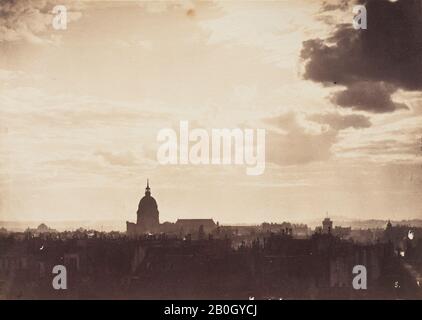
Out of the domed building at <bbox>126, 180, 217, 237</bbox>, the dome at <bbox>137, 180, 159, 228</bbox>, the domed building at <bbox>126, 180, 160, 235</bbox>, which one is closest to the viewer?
the dome at <bbox>137, 180, 159, 228</bbox>

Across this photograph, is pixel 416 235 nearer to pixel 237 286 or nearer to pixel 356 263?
pixel 356 263

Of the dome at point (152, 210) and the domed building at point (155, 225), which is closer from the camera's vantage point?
the dome at point (152, 210)

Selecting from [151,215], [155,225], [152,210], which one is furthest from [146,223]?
[152,210]

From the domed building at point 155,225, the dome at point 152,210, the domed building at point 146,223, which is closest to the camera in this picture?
the dome at point 152,210

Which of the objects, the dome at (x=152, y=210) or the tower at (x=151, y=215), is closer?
the dome at (x=152, y=210)

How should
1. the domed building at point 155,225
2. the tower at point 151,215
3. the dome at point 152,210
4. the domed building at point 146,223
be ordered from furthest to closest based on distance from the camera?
the domed building at point 155,225 < the domed building at point 146,223 < the tower at point 151,215 < the dome at point 152,210

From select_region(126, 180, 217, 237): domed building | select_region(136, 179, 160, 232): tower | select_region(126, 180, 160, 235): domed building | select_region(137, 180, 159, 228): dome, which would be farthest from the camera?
select_region(126, 180, 217, 237): domed building

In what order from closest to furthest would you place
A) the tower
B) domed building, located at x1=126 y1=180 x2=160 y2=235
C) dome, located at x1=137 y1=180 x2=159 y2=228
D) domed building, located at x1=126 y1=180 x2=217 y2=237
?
1. dome, located at x1=137 y1=180 x2=159 y2=228
2. the tower
3. domed building, located at x1=126 y1=180 x2=160 y2=235
4. domed building, located at x1=126 y1=180 x2=217 y2=237

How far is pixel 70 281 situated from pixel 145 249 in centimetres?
425

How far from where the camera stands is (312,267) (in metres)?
20.1

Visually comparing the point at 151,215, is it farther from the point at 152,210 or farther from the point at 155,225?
the point at 152,210

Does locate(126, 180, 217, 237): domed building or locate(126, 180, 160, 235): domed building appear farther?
locate(126, 180, 217, 237): domed building

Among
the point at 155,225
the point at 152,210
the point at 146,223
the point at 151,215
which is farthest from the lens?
the point at 146,223
